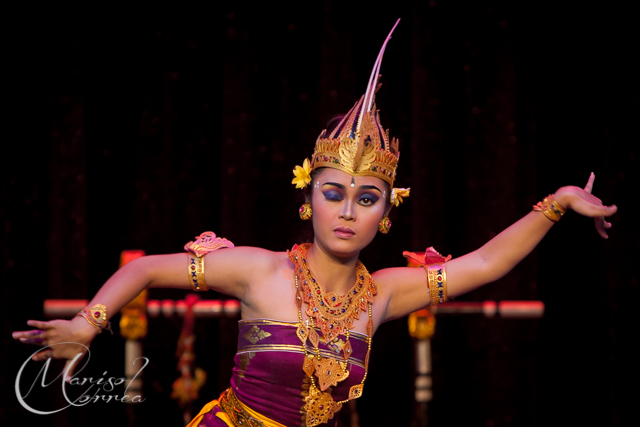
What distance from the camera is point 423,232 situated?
2.82m

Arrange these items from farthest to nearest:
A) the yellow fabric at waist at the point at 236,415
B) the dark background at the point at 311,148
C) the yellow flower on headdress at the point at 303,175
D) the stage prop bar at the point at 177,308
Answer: the dark background at the point at 311,148 < the stage prop bar at the point at 177,308 < the yellow flower on headdress at the point at 303,175 < the yellow fabric at waist at the point at 236,415

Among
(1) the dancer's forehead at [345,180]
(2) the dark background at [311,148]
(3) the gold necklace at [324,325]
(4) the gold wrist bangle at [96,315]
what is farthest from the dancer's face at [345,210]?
(2) the dark background at [311,148]

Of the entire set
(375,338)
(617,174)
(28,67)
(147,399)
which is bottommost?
(147,399)

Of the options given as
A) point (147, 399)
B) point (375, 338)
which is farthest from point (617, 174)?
point (147, 399)

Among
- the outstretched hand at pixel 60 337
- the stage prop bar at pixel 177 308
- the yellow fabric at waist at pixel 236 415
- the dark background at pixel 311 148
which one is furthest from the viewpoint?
the dark background at pixel 311 148

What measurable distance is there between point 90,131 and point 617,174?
82.1 inches

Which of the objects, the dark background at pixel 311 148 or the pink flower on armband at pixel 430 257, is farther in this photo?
the dark background at pixel 311 148

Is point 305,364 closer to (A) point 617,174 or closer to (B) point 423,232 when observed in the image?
(B) point 423,232

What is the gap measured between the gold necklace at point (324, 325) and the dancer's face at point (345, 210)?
0.11 metres

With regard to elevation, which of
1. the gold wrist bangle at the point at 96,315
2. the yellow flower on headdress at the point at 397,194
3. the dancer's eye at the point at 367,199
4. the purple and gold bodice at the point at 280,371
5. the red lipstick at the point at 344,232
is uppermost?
the yellow flower on headdress at the point at 397,194

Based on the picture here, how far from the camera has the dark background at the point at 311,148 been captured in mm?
2773

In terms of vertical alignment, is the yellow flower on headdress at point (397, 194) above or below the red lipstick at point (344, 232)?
above

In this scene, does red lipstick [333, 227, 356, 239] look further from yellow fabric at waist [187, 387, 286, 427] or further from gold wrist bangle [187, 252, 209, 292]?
yellow fabric at waist [187, 387, 286, 427]

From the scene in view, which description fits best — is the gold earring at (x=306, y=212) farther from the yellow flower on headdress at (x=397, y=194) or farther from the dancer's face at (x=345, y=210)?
the yellow flower on headdress at (x=397, y=194)
